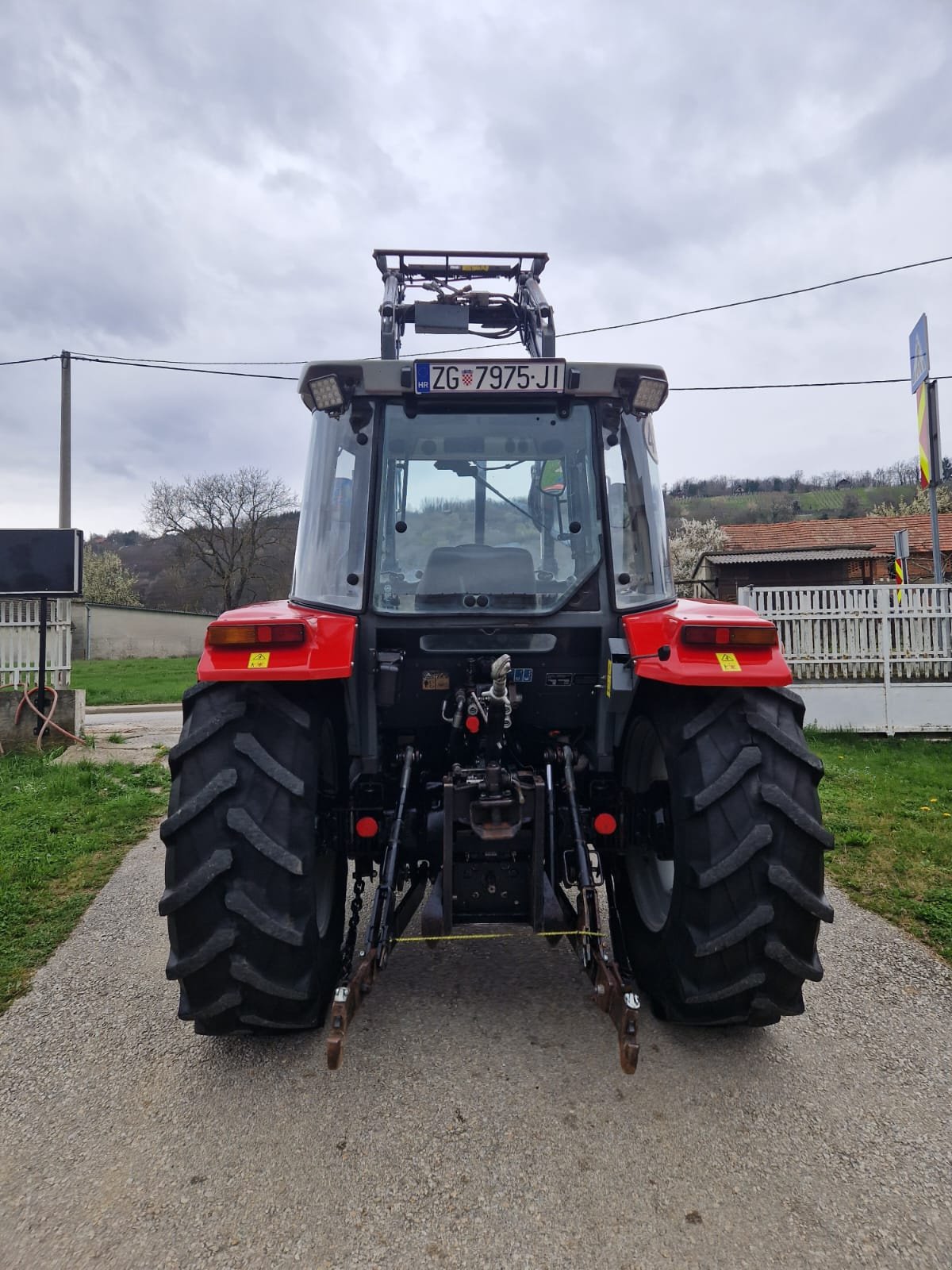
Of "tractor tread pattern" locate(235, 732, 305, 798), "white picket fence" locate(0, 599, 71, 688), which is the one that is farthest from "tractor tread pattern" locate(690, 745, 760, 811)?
"white picket fence" locate(0, 599, 71, 688)

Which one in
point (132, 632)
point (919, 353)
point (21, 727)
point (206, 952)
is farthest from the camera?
point (132, 632)

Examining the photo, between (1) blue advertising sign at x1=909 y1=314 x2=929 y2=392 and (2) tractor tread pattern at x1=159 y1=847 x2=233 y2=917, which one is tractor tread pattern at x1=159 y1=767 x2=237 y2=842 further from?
(1) blue advertising sign at x1=909 y1=314 x2=929 y2=392

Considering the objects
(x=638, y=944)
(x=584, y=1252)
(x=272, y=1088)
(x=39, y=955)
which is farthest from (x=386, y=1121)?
(x=39, y=955)

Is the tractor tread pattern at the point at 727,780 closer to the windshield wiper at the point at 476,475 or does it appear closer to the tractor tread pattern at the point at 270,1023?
the windshield wiper at the point at 476,475

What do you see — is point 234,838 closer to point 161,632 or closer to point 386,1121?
point 386,1121

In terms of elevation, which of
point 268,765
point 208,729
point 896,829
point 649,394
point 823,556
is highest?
point 823,556

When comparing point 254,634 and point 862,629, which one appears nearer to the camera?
point 254,634

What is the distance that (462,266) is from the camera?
16.7ft

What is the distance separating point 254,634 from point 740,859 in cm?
161

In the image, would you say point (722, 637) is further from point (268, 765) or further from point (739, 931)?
point (268, 765)

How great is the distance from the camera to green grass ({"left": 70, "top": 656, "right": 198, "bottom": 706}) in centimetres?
1573

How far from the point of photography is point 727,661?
2.44m

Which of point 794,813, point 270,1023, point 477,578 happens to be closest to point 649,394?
point 477,578

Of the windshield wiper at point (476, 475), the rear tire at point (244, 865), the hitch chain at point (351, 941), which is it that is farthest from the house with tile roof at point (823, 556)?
the rear tire at point (244, 865)
